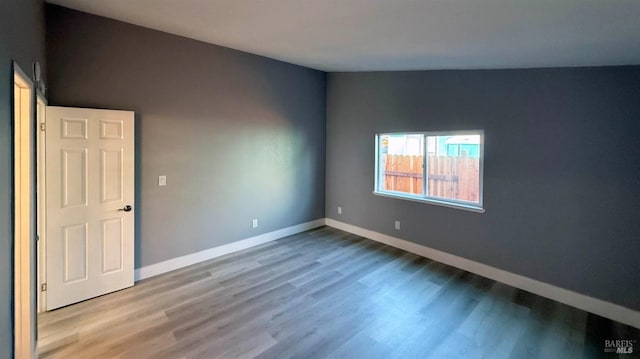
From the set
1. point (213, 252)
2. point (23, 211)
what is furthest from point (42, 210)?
point (213, 252)

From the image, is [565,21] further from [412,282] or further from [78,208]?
[78,208]

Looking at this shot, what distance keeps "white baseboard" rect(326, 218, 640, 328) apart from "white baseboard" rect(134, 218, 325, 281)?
60.3 inches

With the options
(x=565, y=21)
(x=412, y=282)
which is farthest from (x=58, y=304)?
(x=565, y=21)

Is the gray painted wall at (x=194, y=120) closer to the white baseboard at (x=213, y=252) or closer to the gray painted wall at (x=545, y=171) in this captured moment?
the white baseboard at (x=213, y=252)

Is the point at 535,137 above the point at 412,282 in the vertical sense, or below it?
above

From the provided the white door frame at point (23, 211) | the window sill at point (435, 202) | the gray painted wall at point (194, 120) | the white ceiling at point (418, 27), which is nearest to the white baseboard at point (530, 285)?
the window sill at point (435, 202)

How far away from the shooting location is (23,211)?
6.34ft

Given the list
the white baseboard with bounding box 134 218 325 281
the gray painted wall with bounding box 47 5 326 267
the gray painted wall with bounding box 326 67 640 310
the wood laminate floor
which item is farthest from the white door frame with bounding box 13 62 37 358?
the gray painted wall with bounding box 326 67 640 310

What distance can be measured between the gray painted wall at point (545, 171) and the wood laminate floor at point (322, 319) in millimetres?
431

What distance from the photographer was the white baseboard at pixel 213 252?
371 centimetres

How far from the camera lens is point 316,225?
5.82 metres

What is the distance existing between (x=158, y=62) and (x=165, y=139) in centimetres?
94

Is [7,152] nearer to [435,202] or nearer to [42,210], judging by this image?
[42,210]

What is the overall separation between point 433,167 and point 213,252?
347 centimetres
